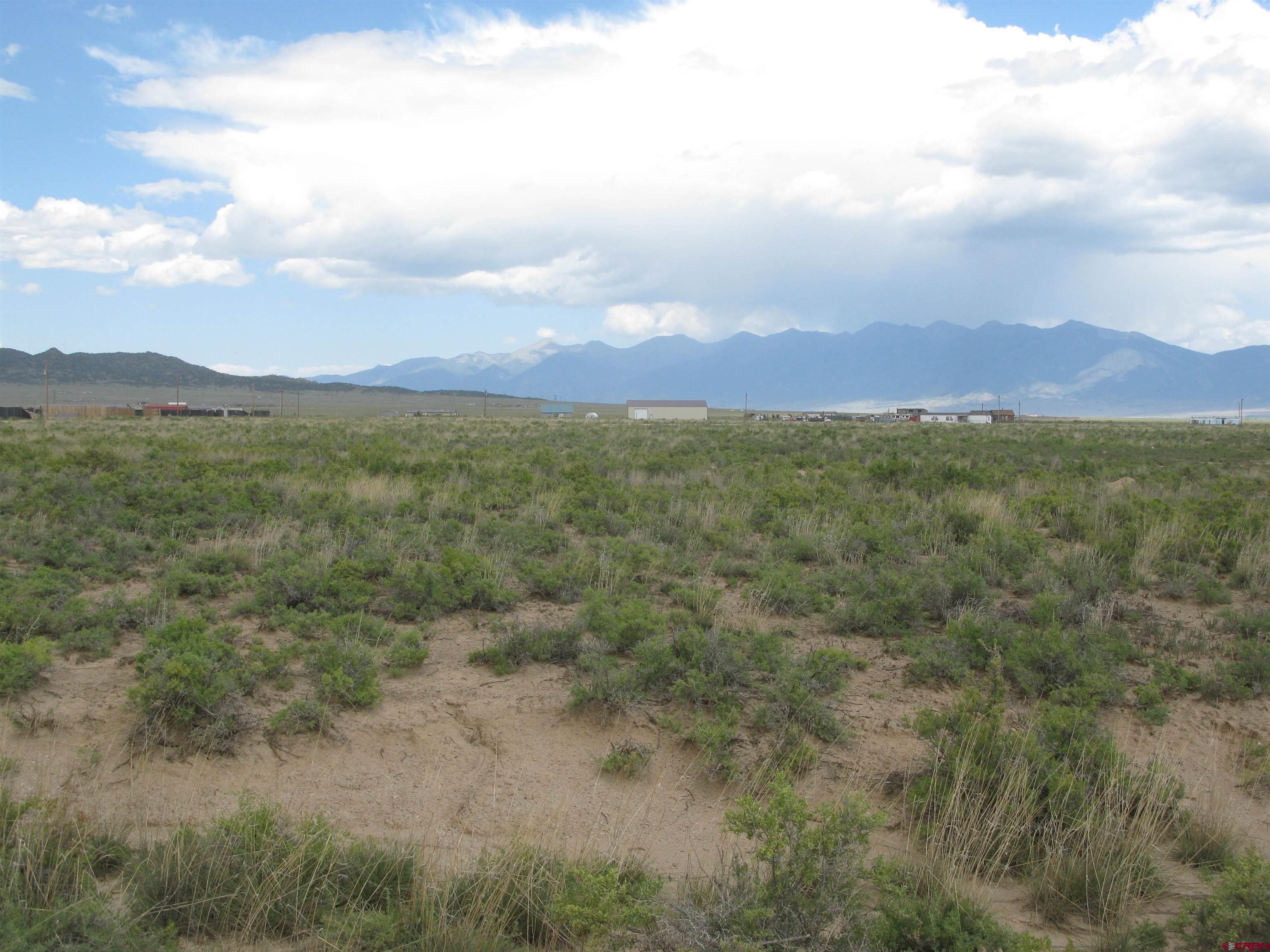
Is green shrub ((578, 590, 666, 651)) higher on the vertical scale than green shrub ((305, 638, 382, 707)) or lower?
higher

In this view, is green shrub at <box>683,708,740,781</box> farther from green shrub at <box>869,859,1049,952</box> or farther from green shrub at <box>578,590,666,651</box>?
green shrub at <box>869,859,1049,952</box>

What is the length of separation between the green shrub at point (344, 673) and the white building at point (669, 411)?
320 ft

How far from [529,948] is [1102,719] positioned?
485cm

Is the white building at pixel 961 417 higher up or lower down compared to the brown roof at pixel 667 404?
lower down

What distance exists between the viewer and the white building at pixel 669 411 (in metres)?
112

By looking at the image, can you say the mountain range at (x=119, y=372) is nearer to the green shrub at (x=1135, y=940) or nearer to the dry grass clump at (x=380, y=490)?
the dry grass clump at (x=380, y=490)

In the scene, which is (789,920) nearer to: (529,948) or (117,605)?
(529,948)

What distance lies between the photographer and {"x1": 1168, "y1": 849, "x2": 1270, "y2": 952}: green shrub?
11.7 feet

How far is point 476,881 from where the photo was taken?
400cm

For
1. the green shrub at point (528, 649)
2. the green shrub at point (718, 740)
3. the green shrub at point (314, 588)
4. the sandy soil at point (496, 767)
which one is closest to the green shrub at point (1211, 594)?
the sandy soil at point (496, 767)

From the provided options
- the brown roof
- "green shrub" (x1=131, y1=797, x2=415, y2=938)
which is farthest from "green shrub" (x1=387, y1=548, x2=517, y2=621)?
the brown roof

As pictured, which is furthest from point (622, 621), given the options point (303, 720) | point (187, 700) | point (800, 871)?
point (800, 871)

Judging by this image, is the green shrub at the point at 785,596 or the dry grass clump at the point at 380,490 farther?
the dry grass clump at the point at 380,490

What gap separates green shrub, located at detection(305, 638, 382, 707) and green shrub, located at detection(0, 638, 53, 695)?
187 cm
